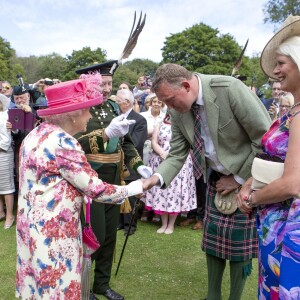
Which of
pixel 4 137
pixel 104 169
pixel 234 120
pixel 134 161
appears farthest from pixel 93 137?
pixel 4 137

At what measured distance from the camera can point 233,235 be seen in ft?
9.60

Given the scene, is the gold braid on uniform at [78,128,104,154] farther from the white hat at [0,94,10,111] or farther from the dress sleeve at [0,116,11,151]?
the white hat at [0,94,10,111]

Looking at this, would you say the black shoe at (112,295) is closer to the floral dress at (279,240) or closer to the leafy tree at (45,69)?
the floral dress at (279,240)

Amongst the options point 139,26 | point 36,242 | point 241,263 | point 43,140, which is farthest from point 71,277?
point 139,26

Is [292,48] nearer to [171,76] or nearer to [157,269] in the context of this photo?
[171,76]

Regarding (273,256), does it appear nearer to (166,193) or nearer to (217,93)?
(217,93)

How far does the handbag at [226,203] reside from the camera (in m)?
2.86

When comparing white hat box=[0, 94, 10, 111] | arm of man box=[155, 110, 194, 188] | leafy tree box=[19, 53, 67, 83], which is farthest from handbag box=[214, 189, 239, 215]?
leafy tree box=[19, 53, 67, 83]

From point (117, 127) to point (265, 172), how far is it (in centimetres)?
146

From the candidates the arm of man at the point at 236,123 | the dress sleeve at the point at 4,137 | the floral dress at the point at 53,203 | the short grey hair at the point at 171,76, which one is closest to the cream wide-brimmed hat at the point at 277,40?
the arm of man at the point at 236,123

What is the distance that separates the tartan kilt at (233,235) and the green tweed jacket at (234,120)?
368 mm

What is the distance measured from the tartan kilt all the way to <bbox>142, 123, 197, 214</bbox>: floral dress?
2702mm

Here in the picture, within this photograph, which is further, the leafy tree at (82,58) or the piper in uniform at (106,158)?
the leafy tree at (82,58)

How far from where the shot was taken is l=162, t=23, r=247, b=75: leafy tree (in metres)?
44.5
